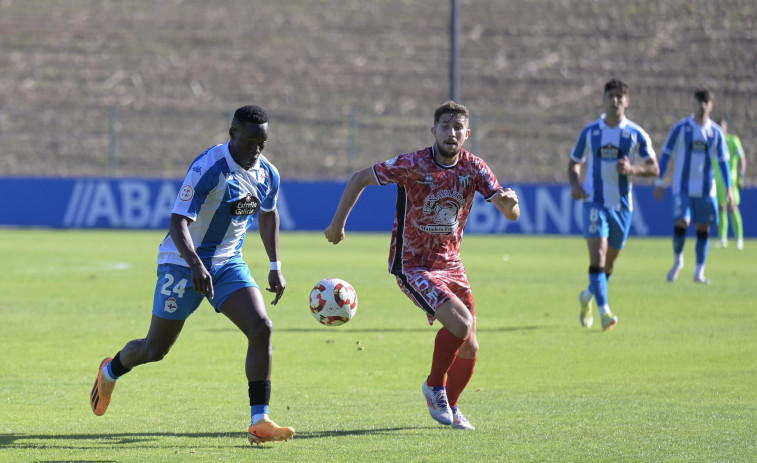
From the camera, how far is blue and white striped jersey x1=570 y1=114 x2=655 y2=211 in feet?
41.6

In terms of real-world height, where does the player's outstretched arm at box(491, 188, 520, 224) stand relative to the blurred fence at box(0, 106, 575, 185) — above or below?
below

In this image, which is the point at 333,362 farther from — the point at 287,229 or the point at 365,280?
the point at 287,229

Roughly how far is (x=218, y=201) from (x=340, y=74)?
4409 centimetres

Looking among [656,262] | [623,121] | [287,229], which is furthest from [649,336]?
[287,229]

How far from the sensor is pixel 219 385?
9273 mm

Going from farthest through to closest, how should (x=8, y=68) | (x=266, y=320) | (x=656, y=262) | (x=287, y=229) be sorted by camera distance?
(x=8, y=68) → (x=287, y=229) → (x=656, y=262) → (x=266, y=320)

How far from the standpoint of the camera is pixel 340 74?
50.9 metres

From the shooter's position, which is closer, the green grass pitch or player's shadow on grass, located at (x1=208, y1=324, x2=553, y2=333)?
the green grass pitch

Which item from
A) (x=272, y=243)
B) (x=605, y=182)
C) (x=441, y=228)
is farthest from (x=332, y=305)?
(x=605, y=182)

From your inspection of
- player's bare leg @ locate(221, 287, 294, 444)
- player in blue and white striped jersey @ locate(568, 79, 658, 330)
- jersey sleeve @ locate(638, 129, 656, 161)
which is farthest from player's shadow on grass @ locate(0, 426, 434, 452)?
jersey sleeve @ locate(638, 129, 656, 161)

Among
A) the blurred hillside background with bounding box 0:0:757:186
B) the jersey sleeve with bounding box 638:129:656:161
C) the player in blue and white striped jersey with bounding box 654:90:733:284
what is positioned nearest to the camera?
the jersey sleeve with bounding box 638:129:656:161

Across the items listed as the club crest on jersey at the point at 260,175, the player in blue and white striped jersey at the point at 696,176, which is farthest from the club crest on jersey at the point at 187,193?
the player in blue and white striped jersey at the point at 696,176

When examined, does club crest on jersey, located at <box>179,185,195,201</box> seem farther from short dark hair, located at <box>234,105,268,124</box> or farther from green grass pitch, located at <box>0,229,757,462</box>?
green grass pitch, located at <box>0,229,757,462</box>

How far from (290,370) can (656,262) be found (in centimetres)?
1318
